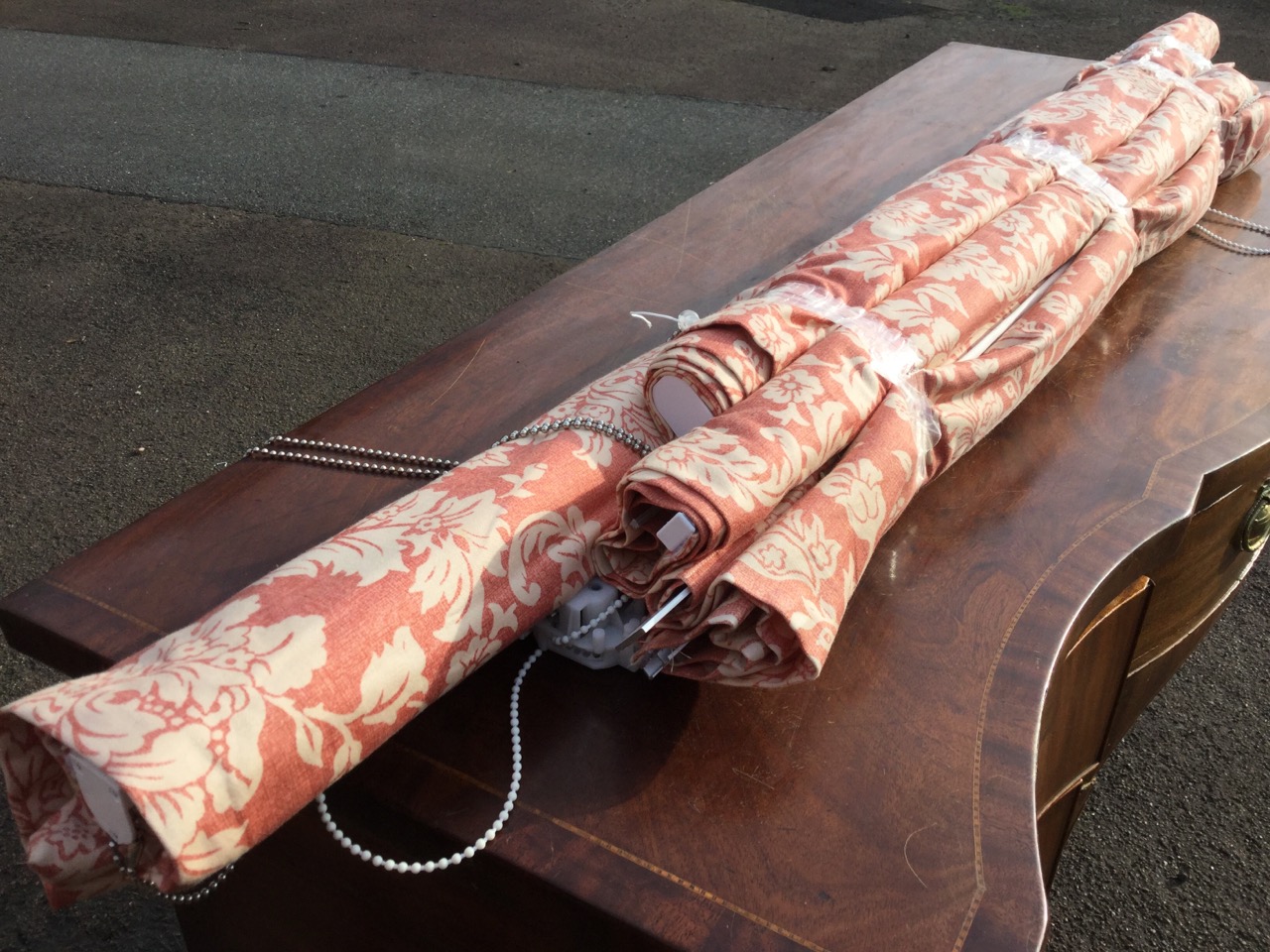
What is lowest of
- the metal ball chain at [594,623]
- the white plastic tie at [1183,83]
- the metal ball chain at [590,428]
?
the metal ball chain at [594,623]

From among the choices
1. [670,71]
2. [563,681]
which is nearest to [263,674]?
[563,681]

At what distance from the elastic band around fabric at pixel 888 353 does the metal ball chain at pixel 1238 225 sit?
658 millimetres

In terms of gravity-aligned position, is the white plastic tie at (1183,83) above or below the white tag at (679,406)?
above

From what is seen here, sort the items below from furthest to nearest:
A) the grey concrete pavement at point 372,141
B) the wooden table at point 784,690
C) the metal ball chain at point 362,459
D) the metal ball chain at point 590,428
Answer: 1. the grey concrete pavement at point 372,141
2. the metal ball chain at point 362,459
3. the metal ball chain at point 590,428
4. the wooden table at point 784,690

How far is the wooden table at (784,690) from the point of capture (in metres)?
0.68

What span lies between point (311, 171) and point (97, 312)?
778mm

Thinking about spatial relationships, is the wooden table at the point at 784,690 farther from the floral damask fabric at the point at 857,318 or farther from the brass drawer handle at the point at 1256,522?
the floral damask fabric at the point at 857,318

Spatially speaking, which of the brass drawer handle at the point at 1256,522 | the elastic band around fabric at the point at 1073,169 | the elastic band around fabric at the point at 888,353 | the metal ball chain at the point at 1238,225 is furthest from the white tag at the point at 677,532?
the metal ball chain at the point at 1238,225

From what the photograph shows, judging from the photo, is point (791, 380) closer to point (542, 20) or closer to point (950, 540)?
point (950, 540)

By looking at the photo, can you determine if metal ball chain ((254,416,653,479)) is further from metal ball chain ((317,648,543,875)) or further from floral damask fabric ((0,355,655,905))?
metal ball chain ((317,648,543,875))

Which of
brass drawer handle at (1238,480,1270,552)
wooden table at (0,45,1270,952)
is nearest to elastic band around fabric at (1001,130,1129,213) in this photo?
wooden table at (0,45,1270,952)

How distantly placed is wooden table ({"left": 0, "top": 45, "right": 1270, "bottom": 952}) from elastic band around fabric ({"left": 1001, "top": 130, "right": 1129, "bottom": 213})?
0.13 meters

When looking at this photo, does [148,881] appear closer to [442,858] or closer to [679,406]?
[442,858]

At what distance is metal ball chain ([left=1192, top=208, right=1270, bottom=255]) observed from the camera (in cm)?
132
